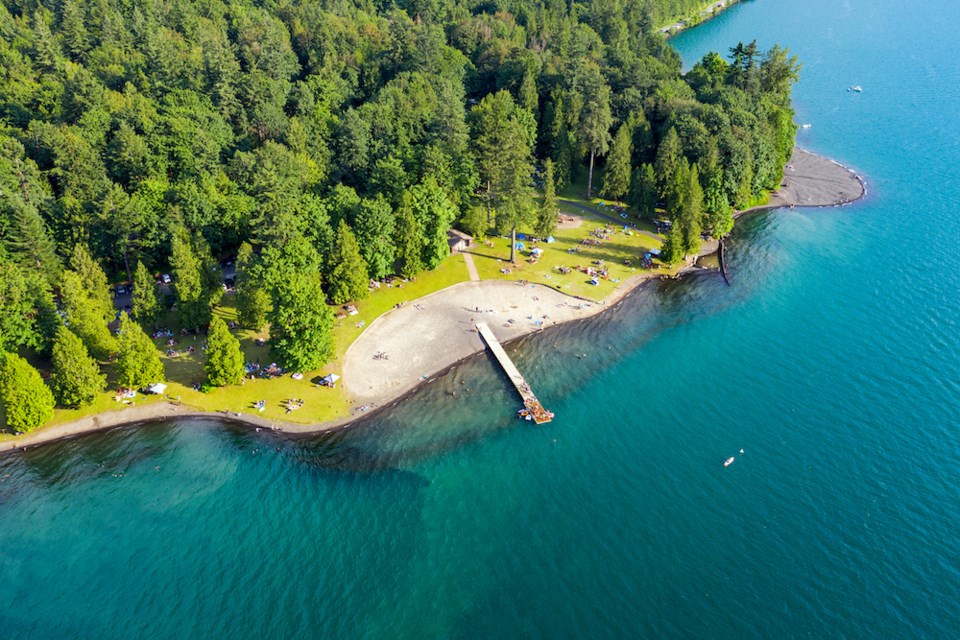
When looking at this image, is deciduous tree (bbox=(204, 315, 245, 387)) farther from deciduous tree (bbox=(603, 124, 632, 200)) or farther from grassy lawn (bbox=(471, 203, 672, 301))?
deciduous tree (bbox=(603, 124, 632, 200))

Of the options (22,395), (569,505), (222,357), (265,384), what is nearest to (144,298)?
(222,357)

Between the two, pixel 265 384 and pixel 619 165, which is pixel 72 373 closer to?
pixel 265 384

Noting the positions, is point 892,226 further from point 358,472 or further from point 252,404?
point 252,404

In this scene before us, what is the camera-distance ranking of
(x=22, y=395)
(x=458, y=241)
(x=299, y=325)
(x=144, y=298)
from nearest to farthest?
(x=22, y=395) → (x=299, y=325) → (x=144, y=298) → (x=458, y=241)

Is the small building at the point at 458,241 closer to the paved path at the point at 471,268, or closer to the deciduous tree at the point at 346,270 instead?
the paved path at the point at 471,268

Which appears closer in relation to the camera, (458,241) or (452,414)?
(452,414)

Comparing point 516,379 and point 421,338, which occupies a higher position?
point 421,338
